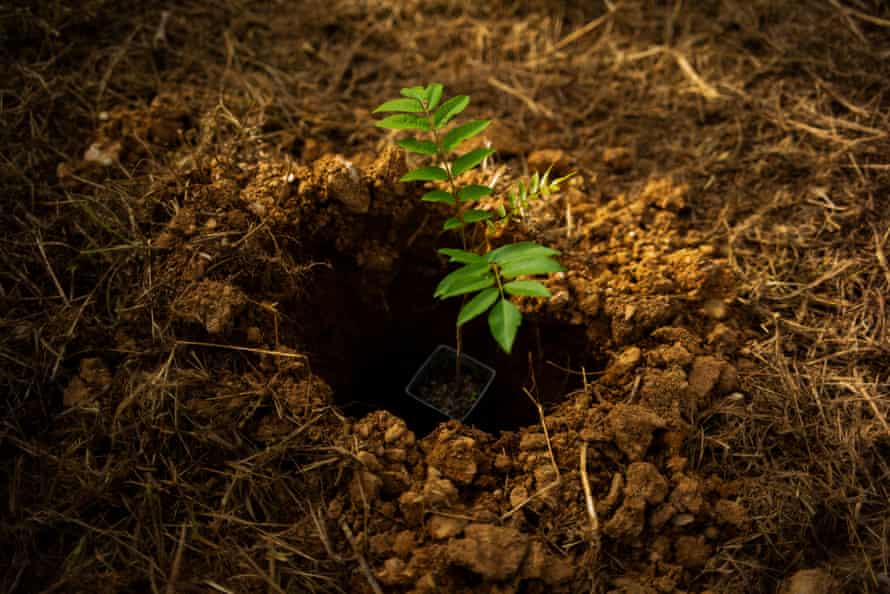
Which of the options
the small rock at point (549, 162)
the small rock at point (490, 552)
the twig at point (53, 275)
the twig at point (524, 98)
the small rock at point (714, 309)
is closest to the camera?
the small rock at point (490, 552)

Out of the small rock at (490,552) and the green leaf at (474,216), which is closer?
the small rock at (490,552)

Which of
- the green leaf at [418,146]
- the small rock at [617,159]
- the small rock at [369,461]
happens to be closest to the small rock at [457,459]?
the small rock at [369,461]

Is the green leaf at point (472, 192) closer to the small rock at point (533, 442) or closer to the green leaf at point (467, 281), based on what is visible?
the green leaf at point (467, 281)

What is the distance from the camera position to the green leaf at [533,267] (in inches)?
48.7

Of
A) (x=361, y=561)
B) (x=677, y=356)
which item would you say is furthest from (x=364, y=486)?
(x=677, y=356)

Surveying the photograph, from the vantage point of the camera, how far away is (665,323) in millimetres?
1784

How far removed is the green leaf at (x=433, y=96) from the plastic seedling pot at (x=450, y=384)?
33.1 inches

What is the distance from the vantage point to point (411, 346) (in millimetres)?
2234

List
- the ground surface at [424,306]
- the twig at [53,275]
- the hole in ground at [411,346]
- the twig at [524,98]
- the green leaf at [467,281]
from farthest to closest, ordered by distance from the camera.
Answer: the twig at [524,98], the hole in ground at [411,346], the twig at [53,275], the ground surface at [424,306], the green leaf at [467,281]

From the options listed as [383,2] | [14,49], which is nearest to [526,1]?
[383,2]

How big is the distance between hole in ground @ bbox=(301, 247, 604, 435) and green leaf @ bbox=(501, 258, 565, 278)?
2.00 feet

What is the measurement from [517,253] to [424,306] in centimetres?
85

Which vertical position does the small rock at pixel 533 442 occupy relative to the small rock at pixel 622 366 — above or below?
below

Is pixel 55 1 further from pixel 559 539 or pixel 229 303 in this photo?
pixel 559 539
